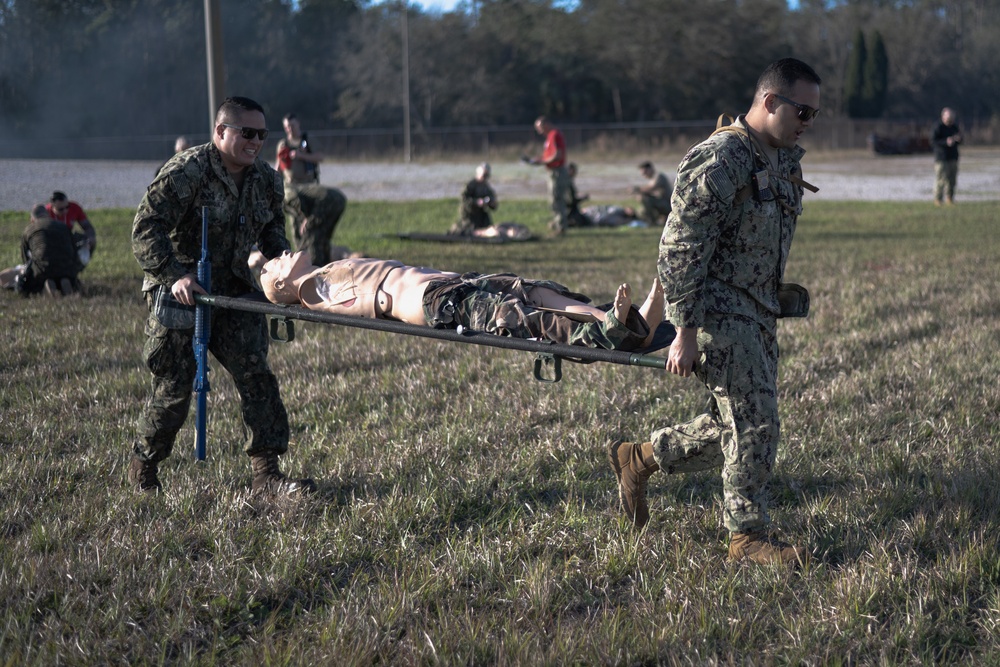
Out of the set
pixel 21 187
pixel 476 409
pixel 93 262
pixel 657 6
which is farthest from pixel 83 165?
pixel 657 6

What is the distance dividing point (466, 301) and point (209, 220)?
1250mm

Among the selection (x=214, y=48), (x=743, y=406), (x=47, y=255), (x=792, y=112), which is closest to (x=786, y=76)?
(x=792, y=112)

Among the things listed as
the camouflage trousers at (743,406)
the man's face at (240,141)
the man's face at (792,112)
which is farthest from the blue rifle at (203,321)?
the man's face at (792,112)

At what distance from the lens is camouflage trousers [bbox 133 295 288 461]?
489 cm

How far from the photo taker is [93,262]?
13352 millimetres

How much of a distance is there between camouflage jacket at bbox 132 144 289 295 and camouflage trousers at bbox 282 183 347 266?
6.79 m

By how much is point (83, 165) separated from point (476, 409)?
1132 inches

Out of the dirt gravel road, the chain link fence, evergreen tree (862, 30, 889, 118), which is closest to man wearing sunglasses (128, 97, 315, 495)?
the dirt gravel road

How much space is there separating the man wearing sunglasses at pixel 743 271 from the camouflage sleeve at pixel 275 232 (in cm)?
215

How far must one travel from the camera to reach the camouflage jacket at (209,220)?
4.75m

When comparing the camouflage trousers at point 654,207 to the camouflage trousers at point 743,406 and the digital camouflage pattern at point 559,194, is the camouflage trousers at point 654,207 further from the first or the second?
the camouflage trousers at point 743,406

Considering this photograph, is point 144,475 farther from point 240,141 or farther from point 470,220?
point 470,220

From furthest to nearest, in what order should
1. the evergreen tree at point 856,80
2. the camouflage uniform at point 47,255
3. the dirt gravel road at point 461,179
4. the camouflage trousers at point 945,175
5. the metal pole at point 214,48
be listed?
the evergreen tree at point 856,80 → the dirt gravel road at point 461,179 → the camouflage trousers at point 945,175 → the camouflage uniform at point 47,255 → the metal pole at point 214,48

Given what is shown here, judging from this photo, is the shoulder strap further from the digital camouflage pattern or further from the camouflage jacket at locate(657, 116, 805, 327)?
Answer: the digital camouflage pattern
